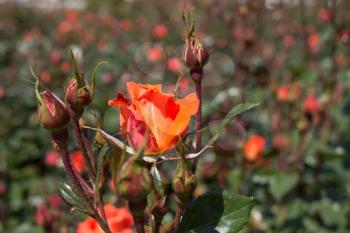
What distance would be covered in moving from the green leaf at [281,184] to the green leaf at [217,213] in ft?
2.99

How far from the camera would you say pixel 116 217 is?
2.89ft

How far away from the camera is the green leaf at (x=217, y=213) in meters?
0.61

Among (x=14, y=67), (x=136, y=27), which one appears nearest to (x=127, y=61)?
(x=14, y=67)

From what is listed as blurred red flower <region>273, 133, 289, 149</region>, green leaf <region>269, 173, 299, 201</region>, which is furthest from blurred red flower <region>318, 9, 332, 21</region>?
green leaf <region>269, 173, 299, 201</region>

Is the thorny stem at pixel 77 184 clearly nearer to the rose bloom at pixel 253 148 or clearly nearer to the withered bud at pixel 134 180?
the withered bud at pixel 134 180

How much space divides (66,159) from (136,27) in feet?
13.1

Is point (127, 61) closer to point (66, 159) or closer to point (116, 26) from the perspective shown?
point (116, 26)

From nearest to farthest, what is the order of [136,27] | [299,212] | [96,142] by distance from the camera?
[96,142] → [299,212] → [136,27]

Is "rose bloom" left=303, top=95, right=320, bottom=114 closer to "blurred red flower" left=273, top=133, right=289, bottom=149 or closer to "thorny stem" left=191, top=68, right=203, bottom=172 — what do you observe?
"blurred red flower" left=273, top=133, right=289, bottom=149

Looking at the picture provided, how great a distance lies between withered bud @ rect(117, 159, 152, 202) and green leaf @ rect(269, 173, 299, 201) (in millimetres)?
1057

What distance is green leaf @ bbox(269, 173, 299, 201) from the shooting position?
4.93 feet

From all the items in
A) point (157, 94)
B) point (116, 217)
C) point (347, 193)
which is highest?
point (157, 94)

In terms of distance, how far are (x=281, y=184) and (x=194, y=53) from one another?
37.9 inches

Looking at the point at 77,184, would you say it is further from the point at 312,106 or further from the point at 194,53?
the point at 312,106
